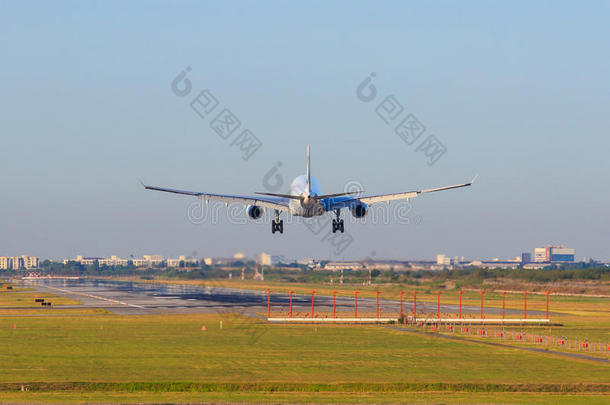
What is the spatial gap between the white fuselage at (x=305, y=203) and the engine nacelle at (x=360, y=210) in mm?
3716

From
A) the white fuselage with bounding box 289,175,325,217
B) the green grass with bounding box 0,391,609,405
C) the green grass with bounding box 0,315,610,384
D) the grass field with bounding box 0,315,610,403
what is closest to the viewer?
the green grass with bounding box 0,391,609,405

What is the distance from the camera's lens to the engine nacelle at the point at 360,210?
269 feet

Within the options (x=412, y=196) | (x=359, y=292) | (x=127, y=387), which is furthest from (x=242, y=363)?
(x=359, y=292)

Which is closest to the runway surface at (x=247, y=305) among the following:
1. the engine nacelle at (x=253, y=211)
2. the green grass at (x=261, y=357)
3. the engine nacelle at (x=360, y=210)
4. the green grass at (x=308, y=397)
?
the green grass at (x=261, y=357)

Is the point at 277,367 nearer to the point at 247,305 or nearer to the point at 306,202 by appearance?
the point at 306,202

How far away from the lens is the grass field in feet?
173

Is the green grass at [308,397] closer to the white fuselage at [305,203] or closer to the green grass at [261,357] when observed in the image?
the green grass at [261,357]

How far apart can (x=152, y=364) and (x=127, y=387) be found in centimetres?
1141

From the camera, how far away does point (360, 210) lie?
82.1 metres

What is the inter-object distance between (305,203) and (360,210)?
23.5 ft

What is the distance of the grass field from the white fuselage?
43.0ft

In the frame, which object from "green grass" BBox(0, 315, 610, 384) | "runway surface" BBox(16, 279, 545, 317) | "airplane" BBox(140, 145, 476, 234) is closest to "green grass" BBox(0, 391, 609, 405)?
"green grass" BBox(0, 315, 610, 384)

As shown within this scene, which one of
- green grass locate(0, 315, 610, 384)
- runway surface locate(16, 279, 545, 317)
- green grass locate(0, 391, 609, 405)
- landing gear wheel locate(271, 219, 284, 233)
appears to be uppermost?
landing gear wheel locate(271, 219, 284, 233)

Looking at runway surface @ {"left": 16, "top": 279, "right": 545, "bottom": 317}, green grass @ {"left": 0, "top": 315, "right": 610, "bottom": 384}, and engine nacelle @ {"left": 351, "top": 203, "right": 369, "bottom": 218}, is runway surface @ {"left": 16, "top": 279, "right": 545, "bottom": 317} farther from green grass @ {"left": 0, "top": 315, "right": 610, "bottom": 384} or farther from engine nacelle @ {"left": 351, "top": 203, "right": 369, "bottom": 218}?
engine nacelle @ {"left": 351, "top": 203, "right": 369, "bottom": 218}
